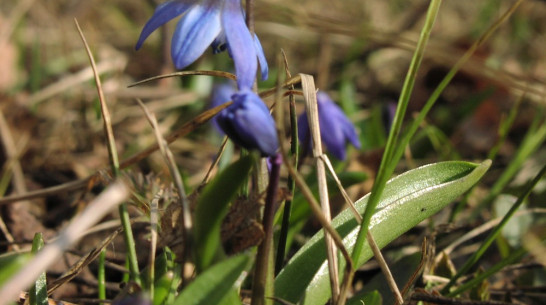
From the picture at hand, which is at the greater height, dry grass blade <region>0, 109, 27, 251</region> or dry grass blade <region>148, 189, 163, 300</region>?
dry grass blade <region>0, 109, 27, 251</region>

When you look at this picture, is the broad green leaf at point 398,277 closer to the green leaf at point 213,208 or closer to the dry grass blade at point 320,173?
the dry grass blade at point 320,173

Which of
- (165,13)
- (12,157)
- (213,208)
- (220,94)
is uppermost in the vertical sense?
(220,94)

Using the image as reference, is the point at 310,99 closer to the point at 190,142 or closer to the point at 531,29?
the point at 190,142

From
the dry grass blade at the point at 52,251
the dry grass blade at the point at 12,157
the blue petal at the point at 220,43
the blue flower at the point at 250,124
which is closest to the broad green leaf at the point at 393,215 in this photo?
the blue flower at the point at 250,124

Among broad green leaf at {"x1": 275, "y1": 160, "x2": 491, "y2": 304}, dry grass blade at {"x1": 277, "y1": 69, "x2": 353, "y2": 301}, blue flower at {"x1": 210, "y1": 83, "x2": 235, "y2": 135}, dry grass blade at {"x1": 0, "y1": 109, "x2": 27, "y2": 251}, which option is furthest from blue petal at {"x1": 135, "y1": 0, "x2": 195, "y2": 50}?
blue flower at {"x1": 210, "y1": 83, "x2": 235, "y2": 135}

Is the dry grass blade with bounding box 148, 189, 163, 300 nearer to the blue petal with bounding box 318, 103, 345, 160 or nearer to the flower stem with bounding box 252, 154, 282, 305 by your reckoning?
the flower stem with bounding box 252, 154, 282, 305

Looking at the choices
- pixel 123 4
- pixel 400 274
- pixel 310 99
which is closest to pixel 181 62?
pixel 310 99

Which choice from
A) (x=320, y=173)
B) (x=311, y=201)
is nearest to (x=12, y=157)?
(x=320, y=173)

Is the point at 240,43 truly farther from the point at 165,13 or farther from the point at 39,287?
the point at 39,287
